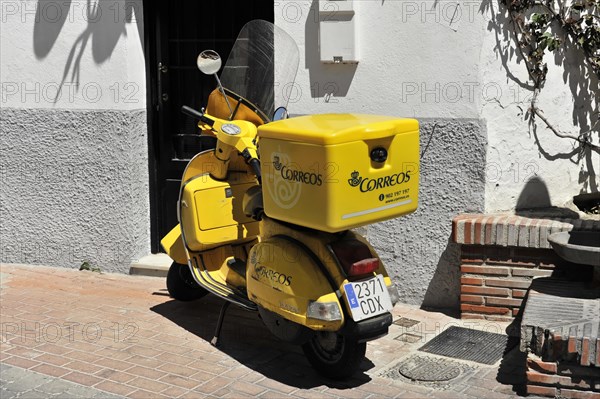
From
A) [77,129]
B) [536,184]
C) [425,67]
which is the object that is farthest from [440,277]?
[77,129]

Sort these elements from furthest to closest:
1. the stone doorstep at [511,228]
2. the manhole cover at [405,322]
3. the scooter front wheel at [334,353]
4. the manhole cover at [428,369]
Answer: the manhole cover at [405,322] → the stone doorstep at [511,228] → the manhole cover at [428,369] → the scooter front wheel at [334,353]

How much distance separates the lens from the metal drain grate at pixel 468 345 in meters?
5.68

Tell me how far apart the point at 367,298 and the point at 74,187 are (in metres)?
3.83

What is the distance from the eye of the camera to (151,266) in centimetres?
766

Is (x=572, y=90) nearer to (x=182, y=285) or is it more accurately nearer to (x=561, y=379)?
(x=561, y=379)

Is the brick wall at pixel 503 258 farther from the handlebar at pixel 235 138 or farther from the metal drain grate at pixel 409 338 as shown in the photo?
the handlebar at pixel 235 138

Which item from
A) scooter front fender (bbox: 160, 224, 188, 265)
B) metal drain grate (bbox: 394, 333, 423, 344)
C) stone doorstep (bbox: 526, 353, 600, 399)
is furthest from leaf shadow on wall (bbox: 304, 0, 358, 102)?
stone doorstep (bbox: 526, 353, 600, 399)

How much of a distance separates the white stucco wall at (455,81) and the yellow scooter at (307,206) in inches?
33.1

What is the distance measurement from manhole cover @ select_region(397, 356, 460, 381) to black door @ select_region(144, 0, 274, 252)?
3.10 metres

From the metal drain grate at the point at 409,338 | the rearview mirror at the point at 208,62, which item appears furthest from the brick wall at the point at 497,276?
the rearview mirror at the point at 208,62

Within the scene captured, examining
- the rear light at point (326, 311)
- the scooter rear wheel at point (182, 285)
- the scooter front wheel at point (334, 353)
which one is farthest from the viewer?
the scooter rear wheel at point (182, 285)

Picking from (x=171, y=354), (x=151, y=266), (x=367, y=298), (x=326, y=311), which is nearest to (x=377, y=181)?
(x=367, y=298)

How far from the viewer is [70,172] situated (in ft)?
25.9

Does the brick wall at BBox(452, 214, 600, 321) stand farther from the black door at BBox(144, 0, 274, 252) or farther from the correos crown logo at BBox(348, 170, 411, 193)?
the black door at BBox(144, 0, 274, 252)
